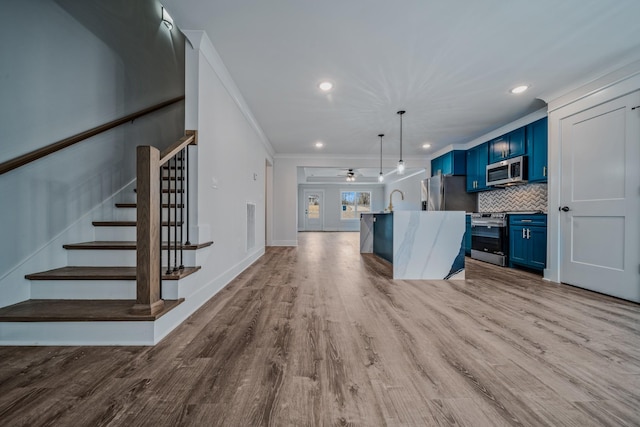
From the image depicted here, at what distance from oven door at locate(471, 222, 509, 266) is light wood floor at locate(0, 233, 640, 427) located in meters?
1.88

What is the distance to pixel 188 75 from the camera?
7.32 ft

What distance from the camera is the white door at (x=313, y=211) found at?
13.1 metres

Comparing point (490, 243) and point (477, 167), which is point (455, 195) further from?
point (490, 243)

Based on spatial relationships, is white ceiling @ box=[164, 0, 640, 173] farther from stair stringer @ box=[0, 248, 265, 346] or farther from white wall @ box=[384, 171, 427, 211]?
white wall @ box=[384, 171, 427, 211]

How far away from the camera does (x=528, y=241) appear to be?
3.72 m

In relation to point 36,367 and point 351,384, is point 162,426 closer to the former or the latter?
point 351,384

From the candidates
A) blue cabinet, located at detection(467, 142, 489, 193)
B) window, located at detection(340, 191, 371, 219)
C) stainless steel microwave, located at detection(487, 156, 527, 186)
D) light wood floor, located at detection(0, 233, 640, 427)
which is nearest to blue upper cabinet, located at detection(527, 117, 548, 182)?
stainless steel microwave, located at detection(487, 156, 527, 186)

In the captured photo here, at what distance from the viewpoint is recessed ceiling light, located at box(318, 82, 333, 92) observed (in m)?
2.99

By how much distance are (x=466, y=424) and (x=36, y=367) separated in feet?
6.58

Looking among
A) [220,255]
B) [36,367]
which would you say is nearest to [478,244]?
[220,255]

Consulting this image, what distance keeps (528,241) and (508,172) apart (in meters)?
1.17

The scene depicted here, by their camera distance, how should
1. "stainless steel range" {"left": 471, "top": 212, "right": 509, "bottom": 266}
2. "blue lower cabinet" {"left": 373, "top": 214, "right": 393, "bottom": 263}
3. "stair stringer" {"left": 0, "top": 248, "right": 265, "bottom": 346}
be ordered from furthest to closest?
"blue lower cabinet" {"left": 373, "top": 214, "right": 393, "bottom": 263} → "stainless steel range" {"left": 471, "top": 212, "right": 509, "bottom": 266} → "stair stringer" {"left": 0, "top": 248, "right": 265, "bottom": 346}

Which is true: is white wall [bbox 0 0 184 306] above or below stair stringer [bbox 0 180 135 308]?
above

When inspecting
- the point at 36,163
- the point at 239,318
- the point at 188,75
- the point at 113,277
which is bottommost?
the point at 239,318
